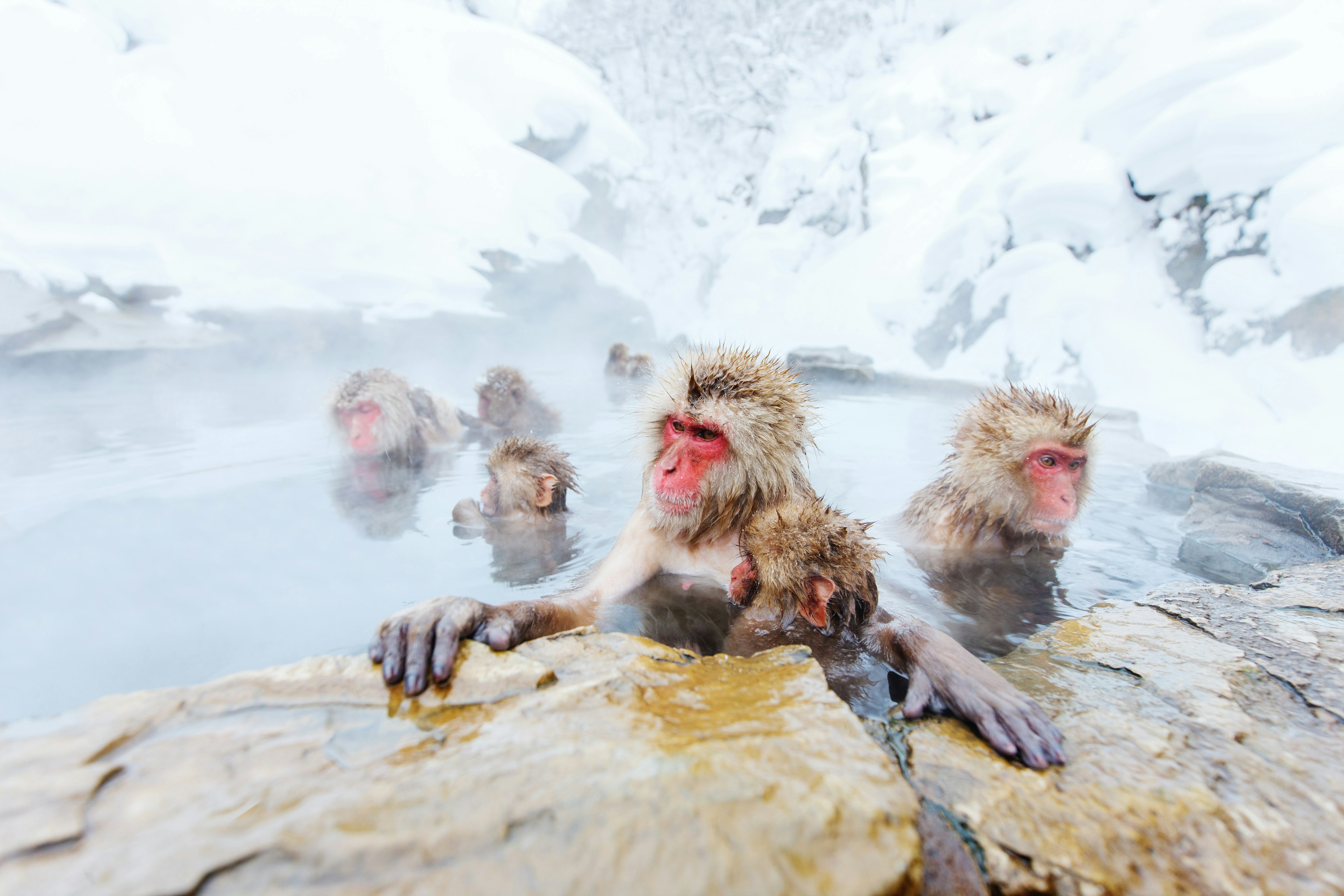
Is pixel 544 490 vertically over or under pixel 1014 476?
under

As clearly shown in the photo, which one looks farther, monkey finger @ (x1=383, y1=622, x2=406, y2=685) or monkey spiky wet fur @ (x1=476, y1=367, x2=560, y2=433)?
monkey spiky wet fur @ (x1=476, y1=367, x2=560, y2=433)

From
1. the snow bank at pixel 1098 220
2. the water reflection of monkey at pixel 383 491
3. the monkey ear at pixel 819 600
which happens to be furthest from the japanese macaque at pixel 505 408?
the snow bank at pixel 1098 220

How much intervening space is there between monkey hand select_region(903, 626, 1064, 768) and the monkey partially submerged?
207 cm

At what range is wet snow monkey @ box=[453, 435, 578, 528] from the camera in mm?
3244

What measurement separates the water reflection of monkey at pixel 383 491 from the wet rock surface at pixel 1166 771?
124 inches

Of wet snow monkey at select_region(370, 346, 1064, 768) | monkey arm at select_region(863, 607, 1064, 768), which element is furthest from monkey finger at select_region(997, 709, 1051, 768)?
wet snow monkey at select_region(370, 346, 1064, 768)

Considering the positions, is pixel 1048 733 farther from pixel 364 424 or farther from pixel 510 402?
pixel 510 402

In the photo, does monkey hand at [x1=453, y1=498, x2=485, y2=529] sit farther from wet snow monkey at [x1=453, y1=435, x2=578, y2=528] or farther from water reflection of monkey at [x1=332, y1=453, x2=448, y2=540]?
water reflection of monkey at [x1=332, y1=453, x2=448, y2=540]

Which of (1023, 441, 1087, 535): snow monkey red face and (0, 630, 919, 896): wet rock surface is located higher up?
(1023, 441, 1087, 535): snow monkey red face

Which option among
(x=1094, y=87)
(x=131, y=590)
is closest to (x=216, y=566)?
(x=131, y=590)

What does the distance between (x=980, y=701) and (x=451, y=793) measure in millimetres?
1048

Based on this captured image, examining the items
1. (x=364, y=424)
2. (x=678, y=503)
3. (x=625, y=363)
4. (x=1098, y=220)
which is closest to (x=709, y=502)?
(x=678, y=503)

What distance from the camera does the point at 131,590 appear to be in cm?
239

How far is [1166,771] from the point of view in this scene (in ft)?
3.10
